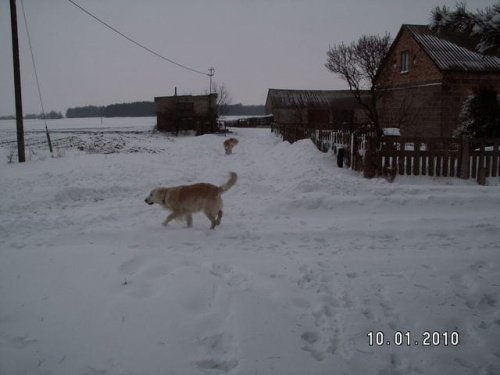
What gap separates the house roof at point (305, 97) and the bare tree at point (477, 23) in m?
48.9

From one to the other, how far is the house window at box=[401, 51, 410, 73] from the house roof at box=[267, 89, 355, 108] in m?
25.3

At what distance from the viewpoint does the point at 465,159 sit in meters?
10.4

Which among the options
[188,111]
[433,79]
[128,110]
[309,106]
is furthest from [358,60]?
[128,110]

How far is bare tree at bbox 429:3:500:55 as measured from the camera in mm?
2898

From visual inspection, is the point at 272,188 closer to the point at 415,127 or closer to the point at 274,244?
the point at 274,244

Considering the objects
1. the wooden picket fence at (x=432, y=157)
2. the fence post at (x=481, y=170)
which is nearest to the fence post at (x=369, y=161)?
the wooden picket fence at (x=432, y=157)

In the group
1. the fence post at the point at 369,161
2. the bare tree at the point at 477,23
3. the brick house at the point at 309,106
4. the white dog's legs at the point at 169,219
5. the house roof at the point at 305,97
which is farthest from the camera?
the house roof at the point at 305,97

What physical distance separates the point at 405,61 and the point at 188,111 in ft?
75.3

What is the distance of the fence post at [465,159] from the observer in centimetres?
1029

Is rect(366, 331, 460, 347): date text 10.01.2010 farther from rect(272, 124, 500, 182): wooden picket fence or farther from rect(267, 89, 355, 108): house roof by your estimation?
rect(267, 89, 355, 108): house roof

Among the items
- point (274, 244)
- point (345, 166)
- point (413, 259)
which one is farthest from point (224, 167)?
point (413, 259)

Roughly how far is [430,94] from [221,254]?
2152 centimetres

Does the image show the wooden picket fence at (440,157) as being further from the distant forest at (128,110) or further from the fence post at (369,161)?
the distant forest at (128,110)

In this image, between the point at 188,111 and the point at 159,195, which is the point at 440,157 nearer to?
the point at 159,195
